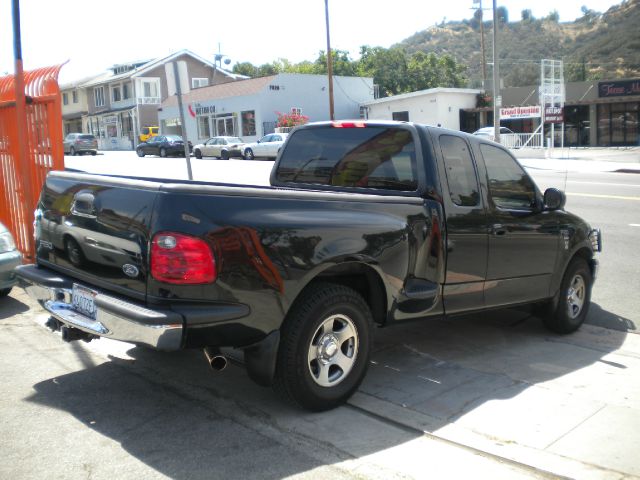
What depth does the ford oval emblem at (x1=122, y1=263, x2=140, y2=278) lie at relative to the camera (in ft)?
12.7

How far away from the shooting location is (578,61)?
94.0 m

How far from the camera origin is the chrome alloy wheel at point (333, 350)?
169 inches

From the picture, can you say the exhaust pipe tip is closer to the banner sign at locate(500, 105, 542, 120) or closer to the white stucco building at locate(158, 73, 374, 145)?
the banner sign at locate(500, 105, 542, 120)

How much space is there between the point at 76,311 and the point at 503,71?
4546 inches

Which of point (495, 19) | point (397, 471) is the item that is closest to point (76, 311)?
point (397, 471)

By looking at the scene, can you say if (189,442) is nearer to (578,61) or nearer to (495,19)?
(495,19)

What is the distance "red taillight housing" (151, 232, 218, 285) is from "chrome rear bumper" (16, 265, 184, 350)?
0.20 m

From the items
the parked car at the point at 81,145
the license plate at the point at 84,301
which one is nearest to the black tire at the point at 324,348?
the license plate at the point at 84,301

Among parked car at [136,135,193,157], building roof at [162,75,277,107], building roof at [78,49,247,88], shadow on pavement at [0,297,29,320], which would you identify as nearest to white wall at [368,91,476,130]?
building roof at [162,75,277,107]

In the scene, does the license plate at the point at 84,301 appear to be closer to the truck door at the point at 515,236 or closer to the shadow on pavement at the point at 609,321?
the truck door at the point at 515,236

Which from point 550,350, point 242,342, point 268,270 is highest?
point 268,270

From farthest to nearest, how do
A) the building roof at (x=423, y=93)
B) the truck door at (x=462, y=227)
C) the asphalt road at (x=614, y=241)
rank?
the building roof at (x=423, y=93), the asphalt road at (x=614, y=241), the truck door at (x=462, y=227)

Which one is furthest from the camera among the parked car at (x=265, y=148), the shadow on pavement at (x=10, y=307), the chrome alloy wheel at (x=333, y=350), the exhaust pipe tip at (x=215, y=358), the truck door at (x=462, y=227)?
the parked car at (x=265, y=148)

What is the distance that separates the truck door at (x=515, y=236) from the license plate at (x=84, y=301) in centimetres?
301
